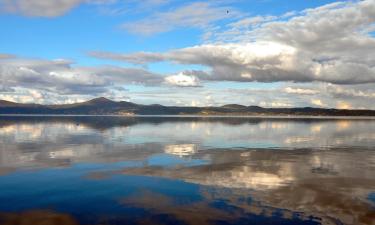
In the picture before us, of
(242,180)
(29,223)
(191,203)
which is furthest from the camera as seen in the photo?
(242,180)

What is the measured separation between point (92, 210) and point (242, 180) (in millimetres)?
13710

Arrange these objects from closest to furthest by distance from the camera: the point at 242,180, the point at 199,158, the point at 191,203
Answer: the point at 191,203 < the point at 242,180 < the point at 199,158

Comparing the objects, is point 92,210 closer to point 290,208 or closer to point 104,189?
point 104,189

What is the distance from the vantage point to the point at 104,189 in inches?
1061

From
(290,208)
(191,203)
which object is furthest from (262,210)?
(191,203)

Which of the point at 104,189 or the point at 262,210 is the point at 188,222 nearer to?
the point at 262,210

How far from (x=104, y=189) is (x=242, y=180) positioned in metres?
11.4

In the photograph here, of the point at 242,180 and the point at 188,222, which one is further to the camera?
the point at 242,180

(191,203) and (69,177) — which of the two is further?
(69,177)

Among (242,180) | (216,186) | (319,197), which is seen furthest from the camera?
(242,180)

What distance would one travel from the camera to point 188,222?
1962 cm

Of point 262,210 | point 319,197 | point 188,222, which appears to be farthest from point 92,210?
point 319,197

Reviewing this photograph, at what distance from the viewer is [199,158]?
43656 mm

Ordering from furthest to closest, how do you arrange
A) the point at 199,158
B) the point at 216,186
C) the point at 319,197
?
1. the point at 199,158
2. the point at 216,186
3. the point at 319,197
